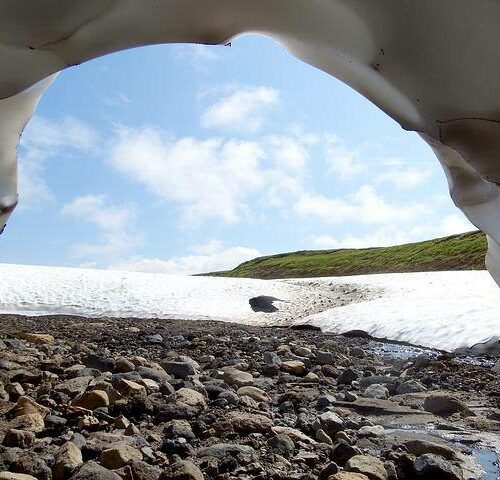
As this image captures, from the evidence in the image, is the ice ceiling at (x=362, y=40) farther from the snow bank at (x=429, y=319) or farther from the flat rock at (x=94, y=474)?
the snow bank at (x=429, y=319)

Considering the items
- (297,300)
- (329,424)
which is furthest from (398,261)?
(329,424)

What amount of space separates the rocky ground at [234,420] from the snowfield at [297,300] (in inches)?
77.0

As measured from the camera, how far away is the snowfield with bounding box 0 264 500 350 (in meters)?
5.55

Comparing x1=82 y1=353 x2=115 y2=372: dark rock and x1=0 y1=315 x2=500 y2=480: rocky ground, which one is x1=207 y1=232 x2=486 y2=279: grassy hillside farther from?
x1=82 y1=353 x2=115 y2=372: dark rock

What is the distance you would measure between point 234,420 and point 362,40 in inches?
49.7

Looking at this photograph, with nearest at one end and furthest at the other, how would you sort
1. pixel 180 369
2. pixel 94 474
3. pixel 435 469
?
pixel 94 474 < pixel 435 469 < pixel 180 369

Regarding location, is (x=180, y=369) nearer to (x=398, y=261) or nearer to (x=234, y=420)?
(x=234, y=420)

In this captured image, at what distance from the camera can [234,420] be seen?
1.88 meters

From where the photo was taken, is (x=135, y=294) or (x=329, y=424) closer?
(x=329, y=424)

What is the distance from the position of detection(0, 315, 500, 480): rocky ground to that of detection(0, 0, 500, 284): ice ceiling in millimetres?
904

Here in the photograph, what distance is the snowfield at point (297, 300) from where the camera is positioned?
18.2ft

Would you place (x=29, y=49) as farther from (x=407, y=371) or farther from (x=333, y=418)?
(x=407, y=371)

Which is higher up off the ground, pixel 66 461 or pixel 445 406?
pixel 66 461

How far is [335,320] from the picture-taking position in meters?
6.98
